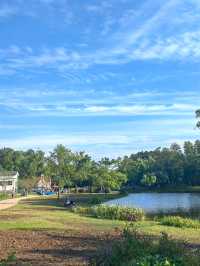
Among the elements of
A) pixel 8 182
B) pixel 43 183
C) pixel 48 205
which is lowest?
pixel 48 205

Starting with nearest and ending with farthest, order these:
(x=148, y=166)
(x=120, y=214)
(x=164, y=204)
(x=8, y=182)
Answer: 1. (x=120, y=214)
2. (x=164, y=204)
3. (x=8, y=182)
4. (x=148, y=166)

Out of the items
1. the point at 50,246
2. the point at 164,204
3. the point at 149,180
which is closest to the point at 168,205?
the point at 164,204

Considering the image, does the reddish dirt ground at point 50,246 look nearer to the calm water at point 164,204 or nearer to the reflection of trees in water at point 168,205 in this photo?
the reflection of trees in water at point 168,205

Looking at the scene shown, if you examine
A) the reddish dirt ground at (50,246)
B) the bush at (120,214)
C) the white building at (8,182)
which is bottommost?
the reddish dirt ground at (50,246)

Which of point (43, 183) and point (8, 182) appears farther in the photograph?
point (43, 183)

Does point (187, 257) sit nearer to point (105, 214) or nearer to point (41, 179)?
point (105, 214)

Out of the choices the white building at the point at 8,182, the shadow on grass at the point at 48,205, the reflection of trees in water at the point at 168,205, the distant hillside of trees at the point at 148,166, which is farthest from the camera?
the distant hillside of trees at the point at 148,166

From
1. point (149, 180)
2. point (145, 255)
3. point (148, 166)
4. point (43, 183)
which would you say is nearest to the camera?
point (145, 255)

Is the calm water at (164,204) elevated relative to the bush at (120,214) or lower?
elevated

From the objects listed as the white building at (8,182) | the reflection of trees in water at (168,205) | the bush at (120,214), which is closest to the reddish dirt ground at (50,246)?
the bush at (120,214)

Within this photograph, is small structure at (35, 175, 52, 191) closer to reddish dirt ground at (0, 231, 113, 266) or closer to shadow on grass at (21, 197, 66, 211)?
shadow on grass at (21, 197, 66, 211)

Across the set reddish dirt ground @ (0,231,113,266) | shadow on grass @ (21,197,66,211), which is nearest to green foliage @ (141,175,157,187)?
shadow on grass @ (21,197,66,211)

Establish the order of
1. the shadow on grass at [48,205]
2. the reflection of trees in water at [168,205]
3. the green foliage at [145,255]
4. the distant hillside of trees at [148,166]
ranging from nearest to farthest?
the green foliage at [145,255], the shadow on grass at [48,205], the reflection of trees in water at [168,205], the distant hillside of trees at [148,166]

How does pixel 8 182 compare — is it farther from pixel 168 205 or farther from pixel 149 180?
pixel 168 205
